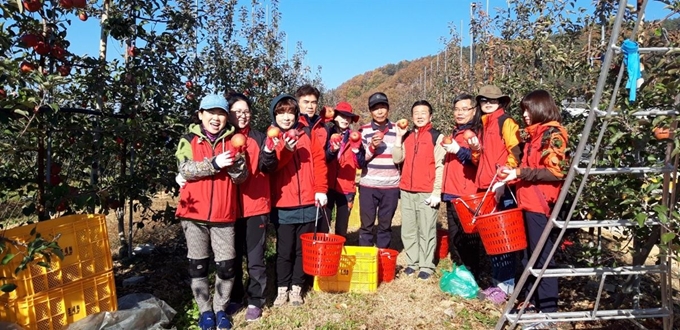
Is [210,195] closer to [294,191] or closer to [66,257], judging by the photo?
[294,191]

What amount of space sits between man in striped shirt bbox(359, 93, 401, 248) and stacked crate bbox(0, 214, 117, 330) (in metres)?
2.44

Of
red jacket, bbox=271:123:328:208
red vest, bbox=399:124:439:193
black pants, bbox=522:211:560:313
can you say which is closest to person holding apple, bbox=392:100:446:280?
red vest, bbox=399:124:439:193

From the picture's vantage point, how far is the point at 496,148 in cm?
383

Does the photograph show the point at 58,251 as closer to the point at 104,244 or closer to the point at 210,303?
the point at 104,244

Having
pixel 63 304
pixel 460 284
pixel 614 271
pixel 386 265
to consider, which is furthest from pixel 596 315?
pixel 63 304

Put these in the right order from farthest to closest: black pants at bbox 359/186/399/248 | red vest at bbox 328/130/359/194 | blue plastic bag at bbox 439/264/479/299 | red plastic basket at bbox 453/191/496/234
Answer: black pants at bbox 359/186/399/248
red vest at bbox 328/130/359/194
blue plastic bag at bbox 439/264/479/299
red plastic basket at bbox 453/191/496/234

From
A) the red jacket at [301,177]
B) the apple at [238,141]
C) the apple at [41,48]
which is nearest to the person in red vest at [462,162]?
the red jacket at [301,177]

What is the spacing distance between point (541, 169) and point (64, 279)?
3157 mm

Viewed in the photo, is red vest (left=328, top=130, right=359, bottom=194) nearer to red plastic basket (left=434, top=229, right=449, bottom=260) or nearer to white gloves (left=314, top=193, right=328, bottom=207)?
white gloves (left=314, top=193, right=328, bottom=207)

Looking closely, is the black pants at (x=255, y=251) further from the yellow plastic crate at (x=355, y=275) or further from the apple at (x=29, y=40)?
the apple at (x=29, y=40)

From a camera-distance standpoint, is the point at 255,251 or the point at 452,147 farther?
the point at 452,147

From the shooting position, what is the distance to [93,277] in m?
2.83

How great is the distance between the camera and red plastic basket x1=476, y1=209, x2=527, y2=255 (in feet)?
10.3

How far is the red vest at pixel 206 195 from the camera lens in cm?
317
